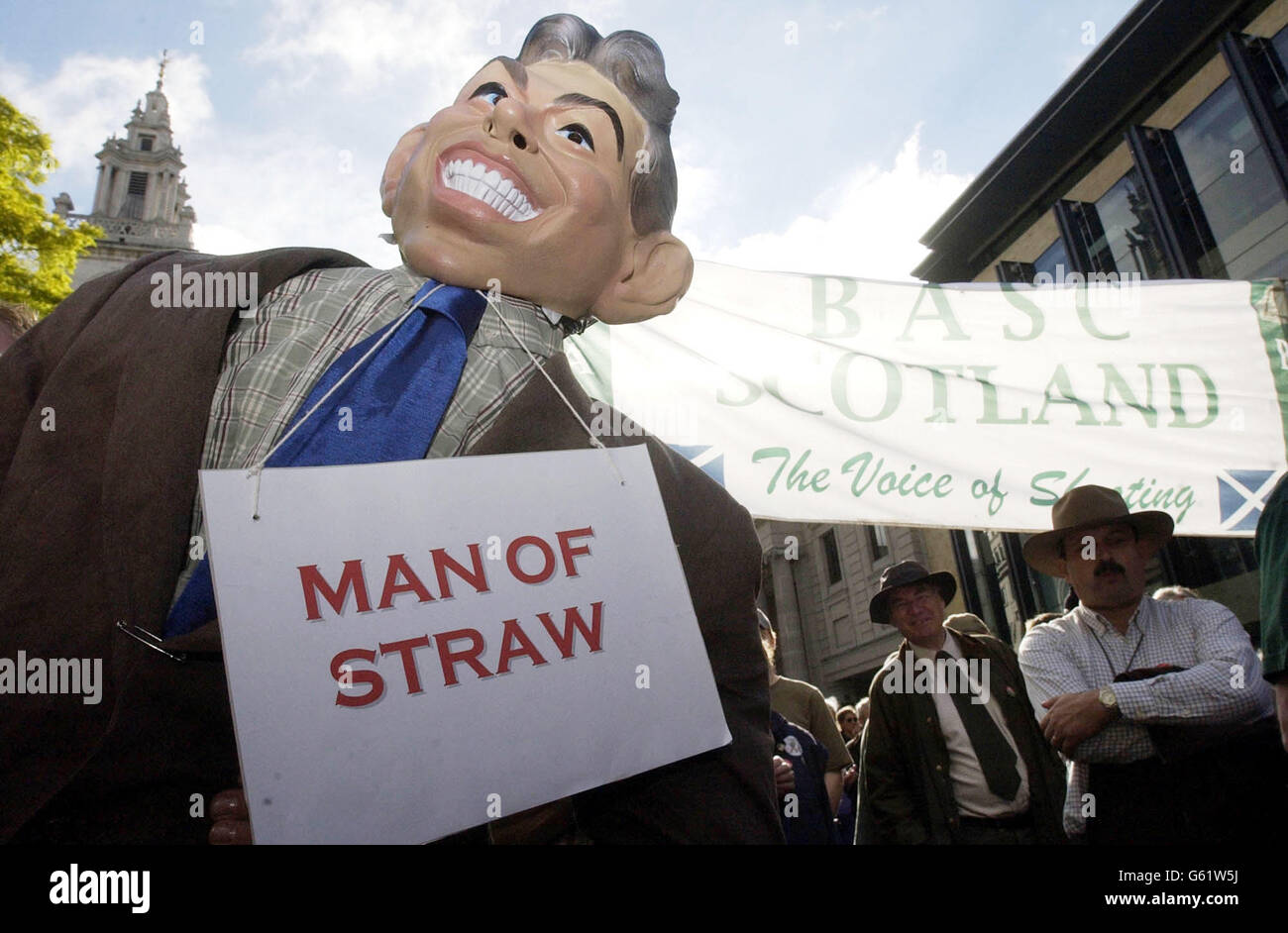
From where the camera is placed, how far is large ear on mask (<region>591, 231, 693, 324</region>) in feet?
6.42

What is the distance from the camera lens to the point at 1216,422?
10.7 feet

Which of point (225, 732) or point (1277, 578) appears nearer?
point (225, 732)

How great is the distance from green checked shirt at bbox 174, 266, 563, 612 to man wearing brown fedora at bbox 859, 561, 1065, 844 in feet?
7.25

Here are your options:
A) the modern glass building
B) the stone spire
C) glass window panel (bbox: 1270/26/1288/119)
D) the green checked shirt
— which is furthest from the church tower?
the green checked shirt

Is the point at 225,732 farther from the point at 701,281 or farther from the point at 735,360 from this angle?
the point at 701,281

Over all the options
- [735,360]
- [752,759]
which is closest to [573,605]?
[752,759]

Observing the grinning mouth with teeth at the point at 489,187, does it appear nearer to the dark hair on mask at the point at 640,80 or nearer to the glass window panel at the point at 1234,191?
the dark hair on mask at the point at 640,80

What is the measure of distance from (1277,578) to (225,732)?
184cm

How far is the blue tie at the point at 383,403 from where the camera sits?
46.5 inches

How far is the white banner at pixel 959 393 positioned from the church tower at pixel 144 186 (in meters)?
29.4

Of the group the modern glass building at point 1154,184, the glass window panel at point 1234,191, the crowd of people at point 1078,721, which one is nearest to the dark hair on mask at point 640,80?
the crowd of people at point 1078,721

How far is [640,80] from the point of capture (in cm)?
199

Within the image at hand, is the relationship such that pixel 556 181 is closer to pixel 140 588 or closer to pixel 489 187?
pixel 489 187
